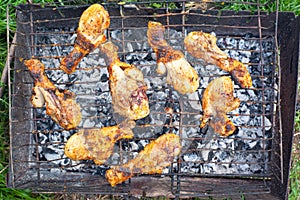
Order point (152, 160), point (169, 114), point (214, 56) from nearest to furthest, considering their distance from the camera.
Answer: point (152, 160), point (214, 56), point (169, 114)

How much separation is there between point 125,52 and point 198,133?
1.04 meters

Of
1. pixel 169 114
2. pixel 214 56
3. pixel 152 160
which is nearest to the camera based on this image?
pixel 152 160

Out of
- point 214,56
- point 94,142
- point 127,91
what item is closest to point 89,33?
point 127,91

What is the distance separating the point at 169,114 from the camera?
3486 mm

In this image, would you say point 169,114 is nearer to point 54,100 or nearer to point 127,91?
point 127,91

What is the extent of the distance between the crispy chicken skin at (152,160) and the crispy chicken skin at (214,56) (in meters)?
0.77

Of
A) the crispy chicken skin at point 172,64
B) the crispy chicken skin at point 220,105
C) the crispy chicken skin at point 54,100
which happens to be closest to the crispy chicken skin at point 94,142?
the crispy chicken skin at point 54,100

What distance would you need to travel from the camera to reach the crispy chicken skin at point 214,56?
3.30 metres

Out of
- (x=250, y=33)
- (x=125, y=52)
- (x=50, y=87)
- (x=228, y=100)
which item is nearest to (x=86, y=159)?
(x=50, y=87)

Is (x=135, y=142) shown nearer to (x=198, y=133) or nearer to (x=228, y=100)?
(x=198, y=133)

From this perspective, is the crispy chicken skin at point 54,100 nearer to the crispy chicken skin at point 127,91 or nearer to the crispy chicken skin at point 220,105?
the crispy chicken skin at point 127,91

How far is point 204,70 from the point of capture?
3.62 metres

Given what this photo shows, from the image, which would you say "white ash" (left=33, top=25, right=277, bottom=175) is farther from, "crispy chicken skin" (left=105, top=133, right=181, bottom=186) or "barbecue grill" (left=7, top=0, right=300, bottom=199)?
"crispy chicken skin" (left=105, top=133, right=181, bottom=186)

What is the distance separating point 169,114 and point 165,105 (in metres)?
0.11
